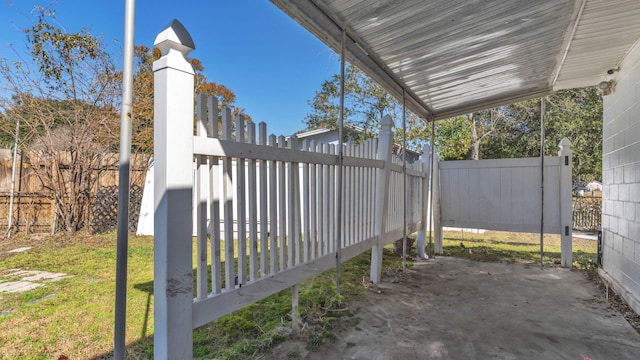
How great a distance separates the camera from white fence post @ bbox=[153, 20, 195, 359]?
4.20 ft

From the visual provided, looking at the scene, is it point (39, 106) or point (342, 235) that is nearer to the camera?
point (342, 235)

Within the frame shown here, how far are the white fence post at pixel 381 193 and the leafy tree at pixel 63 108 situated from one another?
553 centimetres

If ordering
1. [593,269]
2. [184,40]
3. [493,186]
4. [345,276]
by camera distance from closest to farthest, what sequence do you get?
[184,40], [345,276], [593,269], [493,186]

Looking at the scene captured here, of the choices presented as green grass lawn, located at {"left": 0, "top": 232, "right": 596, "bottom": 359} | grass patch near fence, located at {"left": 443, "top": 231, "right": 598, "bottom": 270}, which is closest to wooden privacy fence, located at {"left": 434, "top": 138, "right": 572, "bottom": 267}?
grass patch near fence, located at {"left": 443, "top": 231, "right": 598, "bottom": 270}

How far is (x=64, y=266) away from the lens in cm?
396

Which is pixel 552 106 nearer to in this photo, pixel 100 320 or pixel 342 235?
pixel 342 235

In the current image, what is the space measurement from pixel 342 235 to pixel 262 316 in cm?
91

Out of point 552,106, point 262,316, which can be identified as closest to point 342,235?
point 262,316

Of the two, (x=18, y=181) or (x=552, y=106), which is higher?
(x=552, y=106)

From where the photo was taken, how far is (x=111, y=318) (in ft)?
8.00

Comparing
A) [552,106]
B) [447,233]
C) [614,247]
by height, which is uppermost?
[552,106]

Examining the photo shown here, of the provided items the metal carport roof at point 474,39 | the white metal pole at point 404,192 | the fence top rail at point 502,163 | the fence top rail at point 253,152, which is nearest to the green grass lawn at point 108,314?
the white metal pole at point 404,192

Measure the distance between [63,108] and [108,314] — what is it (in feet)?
17.5

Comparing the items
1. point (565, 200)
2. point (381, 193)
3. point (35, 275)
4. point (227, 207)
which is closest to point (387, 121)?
point (381, 193)
